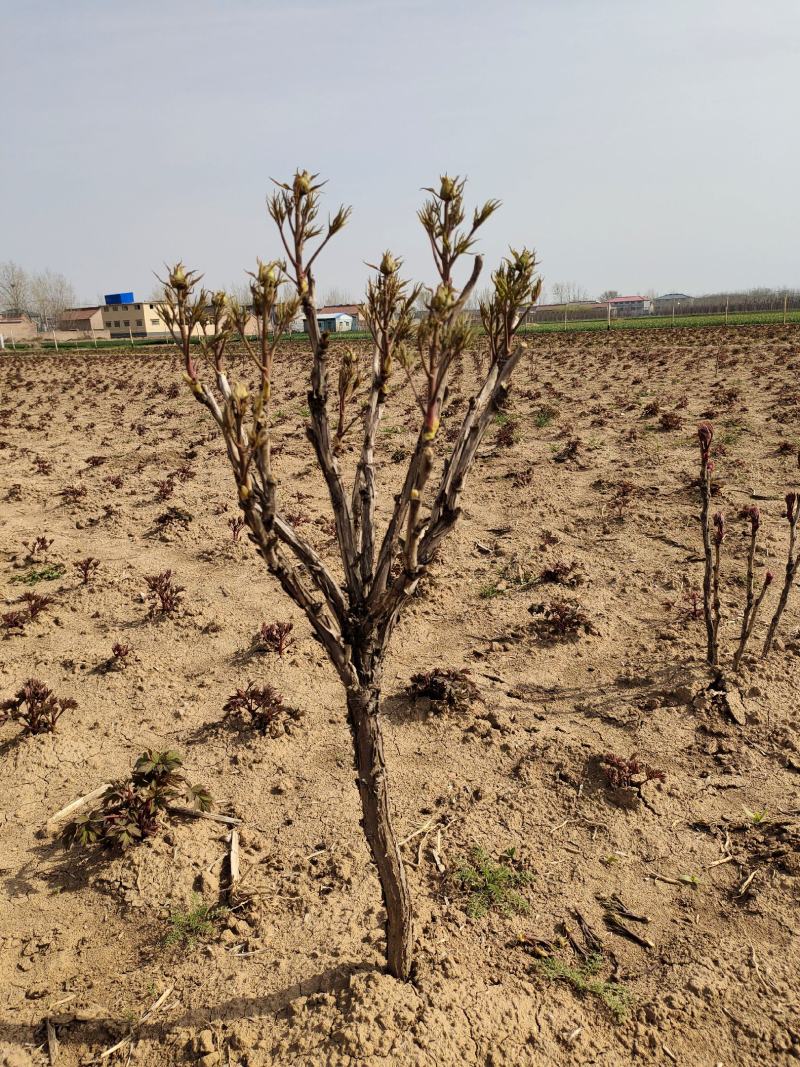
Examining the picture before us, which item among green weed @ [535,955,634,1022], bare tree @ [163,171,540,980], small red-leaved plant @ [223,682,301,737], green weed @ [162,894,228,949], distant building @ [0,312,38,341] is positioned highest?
distant building @ [0,312,38,341]

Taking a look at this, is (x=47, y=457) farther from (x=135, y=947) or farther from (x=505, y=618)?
(x=135, y=947)

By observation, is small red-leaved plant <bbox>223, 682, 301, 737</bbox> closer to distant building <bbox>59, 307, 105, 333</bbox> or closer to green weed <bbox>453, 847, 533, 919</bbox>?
green weed <bbox>453, 847, 533, 919</bbox>

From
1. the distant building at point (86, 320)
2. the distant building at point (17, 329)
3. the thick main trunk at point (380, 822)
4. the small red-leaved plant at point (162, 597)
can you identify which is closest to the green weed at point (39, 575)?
the small red-leaved plant at point (162, 597)

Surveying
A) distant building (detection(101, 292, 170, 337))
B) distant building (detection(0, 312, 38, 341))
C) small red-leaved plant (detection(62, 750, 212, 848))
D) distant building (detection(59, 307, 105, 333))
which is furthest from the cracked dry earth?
distant building (detection(59, 307, 105, 333))

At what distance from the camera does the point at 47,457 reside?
13.1m

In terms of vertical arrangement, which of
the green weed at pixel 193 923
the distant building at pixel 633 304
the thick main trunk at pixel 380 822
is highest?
the distant building at pixel 633 304

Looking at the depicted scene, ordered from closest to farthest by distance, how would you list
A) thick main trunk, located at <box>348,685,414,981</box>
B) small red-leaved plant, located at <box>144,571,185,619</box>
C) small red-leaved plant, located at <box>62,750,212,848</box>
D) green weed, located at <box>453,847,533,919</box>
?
thick main trunk, located at <box>348,685,414,981</box>, green weed, located at <box>453,847,533,919</box>, small red-leaved plant, located at <box>62,750,212,848</box>, small red-leaved plant, located at <box>144,571,185,619</box>

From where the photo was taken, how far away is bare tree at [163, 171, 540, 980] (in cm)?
183

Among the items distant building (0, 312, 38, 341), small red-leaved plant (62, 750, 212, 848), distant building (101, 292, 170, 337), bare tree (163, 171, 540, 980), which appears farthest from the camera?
distant building (101, 292, 170, 337)

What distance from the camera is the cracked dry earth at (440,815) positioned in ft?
9.32

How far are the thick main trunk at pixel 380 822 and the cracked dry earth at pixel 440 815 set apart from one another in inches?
7.6

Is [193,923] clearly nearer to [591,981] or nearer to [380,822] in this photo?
[380,822]

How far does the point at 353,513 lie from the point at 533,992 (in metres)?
2.16

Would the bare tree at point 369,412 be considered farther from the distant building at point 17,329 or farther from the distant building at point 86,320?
the distant building at point 86,320
